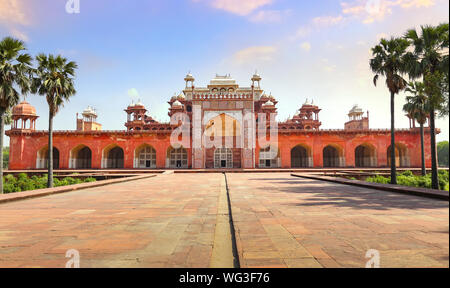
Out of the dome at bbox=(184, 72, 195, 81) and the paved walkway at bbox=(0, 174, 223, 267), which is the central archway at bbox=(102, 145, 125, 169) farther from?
the paved walkway at bbox=(0, 174, 223, 267)

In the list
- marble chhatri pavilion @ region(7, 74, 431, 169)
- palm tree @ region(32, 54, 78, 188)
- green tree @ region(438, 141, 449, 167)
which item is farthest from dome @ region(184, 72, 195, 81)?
green tree @ region(438, 141, 449, 167)

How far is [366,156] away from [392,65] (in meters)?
22.7

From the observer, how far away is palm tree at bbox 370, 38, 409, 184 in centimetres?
1327

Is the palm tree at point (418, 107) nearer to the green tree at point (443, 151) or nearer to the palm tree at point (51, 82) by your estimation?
the palm tree at point (51, 82)

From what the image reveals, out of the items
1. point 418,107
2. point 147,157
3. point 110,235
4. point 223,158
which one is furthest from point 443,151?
point 110,235

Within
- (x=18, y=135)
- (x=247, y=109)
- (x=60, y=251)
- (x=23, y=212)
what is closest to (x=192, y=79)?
(x=247, y=109)

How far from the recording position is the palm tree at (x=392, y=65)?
1327 cm

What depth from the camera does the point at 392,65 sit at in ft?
44.3

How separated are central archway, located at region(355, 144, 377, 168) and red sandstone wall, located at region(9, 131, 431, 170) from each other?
1258 mm

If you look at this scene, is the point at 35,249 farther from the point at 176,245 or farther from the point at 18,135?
the point at 18,135

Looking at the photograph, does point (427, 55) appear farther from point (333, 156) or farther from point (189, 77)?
point (189, 77)

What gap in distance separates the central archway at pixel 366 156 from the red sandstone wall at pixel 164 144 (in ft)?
4.13

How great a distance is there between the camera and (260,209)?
17.6 feet

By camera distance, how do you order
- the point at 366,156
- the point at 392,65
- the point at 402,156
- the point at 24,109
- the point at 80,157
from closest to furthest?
the point at 392,65 → the point at 24,109 → the point at 402,156 → the point at 366,156 → the point at 80,157
